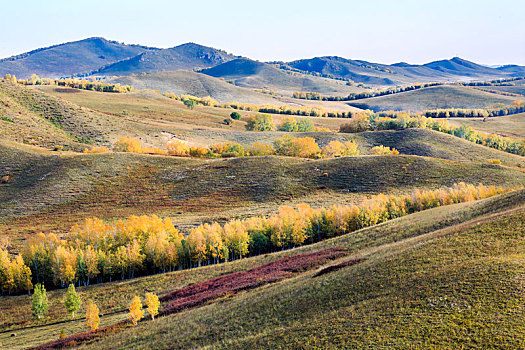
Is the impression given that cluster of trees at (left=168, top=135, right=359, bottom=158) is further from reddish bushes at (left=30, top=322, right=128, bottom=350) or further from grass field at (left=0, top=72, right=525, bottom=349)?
reddish bushes at (left=30, top=322, right=128, bottom=350)

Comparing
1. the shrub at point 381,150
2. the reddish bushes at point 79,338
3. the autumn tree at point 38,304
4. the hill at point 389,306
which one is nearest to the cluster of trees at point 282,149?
the shrub at point 381,150

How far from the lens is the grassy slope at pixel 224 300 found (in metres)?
31.1

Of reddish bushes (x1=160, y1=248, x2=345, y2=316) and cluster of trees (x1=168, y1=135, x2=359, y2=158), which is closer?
reddish bushes (x1=160, y1=248, x2=345, y2=316)

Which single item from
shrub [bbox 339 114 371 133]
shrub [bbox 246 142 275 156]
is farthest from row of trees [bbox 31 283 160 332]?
shrub [bbox 339 114 371 133]

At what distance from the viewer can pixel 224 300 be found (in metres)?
40.5

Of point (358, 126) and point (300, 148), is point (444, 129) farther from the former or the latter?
point (300, 148)

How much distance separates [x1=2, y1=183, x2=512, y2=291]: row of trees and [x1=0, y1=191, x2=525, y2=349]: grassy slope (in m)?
3.83

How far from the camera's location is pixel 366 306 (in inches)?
1057

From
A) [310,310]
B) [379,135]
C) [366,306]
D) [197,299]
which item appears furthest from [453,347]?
[379,135]

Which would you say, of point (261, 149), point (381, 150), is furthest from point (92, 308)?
point (381, 150)

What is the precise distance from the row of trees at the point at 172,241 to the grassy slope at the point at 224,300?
3.83 m

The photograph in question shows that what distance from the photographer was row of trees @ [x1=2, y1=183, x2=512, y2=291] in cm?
6369

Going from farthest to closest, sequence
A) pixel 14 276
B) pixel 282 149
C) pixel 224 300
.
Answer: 1. pixel 282 149
2. pixel 14 276
3. pixel 224 300

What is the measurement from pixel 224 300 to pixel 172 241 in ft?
109
